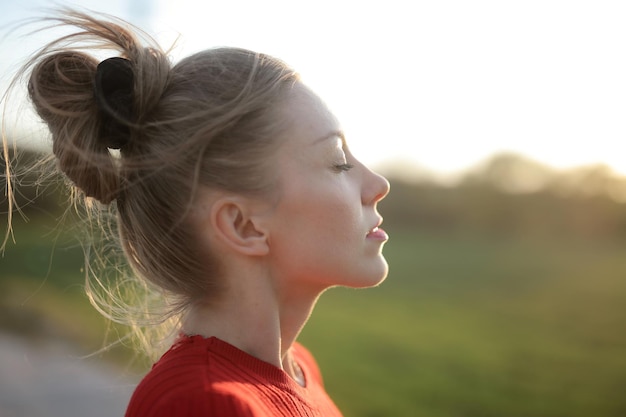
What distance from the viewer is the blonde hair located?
1.80 m

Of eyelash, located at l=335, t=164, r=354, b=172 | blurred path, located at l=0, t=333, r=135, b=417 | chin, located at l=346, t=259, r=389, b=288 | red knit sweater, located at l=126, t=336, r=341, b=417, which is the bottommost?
blurred path, located at l=0, t=333, r=135, b=417

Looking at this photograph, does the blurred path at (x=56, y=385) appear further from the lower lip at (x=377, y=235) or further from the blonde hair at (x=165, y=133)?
the lower lip at (x=377, y=235)

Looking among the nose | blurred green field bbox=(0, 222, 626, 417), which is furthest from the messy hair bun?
blurred green field bbox=(0, 222, 626, 417)

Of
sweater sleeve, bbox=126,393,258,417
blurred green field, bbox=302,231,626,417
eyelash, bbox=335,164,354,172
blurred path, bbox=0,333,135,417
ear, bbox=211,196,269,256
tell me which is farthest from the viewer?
blurred green field, bbox=302,231,626,417

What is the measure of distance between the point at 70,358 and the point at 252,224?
15.8ft

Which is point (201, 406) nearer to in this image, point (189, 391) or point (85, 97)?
point (189, 391)

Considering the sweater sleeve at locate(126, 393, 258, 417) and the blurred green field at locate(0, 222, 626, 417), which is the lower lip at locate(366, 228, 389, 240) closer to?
the sweater sleeve at locate(126, 393, 258, 417)

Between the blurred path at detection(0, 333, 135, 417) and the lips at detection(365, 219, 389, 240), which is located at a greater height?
the lips at detection(365, 219, 389, 240)

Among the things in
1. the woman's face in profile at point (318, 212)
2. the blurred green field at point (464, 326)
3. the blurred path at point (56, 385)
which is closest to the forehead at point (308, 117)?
the woman's face in profile at point (318, 212)

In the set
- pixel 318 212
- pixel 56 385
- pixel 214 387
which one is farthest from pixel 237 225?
pixel 56 385

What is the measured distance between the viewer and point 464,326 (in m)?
6.72

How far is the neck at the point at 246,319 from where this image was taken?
182cm

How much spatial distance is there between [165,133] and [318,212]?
0.51 metres

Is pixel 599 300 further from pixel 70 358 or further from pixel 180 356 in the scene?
pixel 180 356
